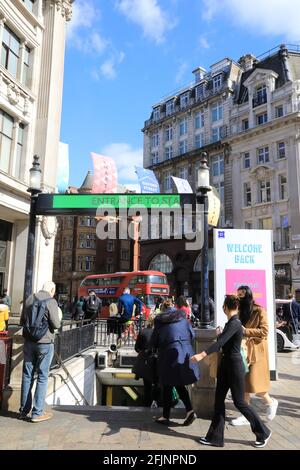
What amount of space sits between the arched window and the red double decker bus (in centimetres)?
1405

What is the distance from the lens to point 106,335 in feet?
48.5

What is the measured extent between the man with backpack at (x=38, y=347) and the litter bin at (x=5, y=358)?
1.15 feet

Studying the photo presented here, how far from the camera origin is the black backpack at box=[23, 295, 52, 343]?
571cm

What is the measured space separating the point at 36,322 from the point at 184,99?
45.9 metres

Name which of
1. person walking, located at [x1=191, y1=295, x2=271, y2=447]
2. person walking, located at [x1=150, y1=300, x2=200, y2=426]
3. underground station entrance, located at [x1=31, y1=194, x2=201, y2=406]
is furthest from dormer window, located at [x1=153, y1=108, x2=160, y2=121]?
person walking, located at [x1=191, y1=295, x2=271, y2=447]

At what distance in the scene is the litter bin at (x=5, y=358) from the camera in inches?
234

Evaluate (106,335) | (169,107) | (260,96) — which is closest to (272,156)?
(260,96)

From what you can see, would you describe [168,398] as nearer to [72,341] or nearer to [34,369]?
[34,369]

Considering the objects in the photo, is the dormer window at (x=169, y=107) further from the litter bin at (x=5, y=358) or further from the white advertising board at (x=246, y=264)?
the litter bin at (x=5, y=358)

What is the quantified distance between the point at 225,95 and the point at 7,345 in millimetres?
40362

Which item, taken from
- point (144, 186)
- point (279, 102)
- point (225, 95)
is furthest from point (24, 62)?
point (225, 95)

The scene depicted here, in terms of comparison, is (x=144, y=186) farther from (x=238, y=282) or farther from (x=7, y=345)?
(x=7, y=345)

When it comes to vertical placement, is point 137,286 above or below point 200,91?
below
